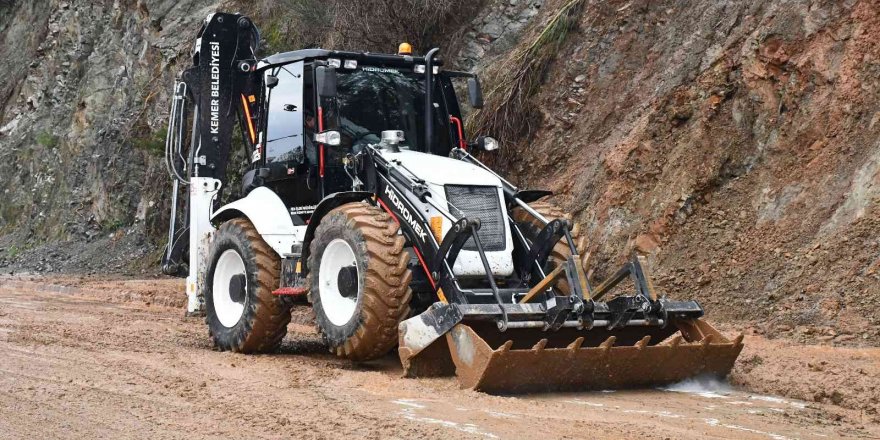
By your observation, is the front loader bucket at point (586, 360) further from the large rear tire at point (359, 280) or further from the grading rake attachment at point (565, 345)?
the large rear tire at point (359, 280)

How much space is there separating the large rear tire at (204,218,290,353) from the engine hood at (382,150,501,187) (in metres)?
1.55

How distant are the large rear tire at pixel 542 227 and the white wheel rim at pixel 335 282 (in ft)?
4.94

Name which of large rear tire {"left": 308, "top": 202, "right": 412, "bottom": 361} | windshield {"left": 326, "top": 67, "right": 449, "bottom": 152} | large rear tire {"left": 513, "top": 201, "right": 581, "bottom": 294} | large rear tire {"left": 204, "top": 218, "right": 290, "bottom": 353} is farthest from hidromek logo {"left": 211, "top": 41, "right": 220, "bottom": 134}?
large rear tire {"left": 513, "top": 201, "right": 581, "bottom": 294}

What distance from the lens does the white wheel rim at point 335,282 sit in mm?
8078

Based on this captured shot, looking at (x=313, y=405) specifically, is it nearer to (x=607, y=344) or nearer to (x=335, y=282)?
(x=335, y=282)

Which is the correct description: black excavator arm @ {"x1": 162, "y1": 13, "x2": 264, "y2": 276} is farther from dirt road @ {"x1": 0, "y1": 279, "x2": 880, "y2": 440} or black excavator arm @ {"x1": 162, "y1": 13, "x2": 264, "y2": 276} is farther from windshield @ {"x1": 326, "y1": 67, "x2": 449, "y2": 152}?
dirt road @ {"x1": 0, "y1": 279, "x2": 880, "y2": 440}

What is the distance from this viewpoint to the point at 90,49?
2728 centimetres

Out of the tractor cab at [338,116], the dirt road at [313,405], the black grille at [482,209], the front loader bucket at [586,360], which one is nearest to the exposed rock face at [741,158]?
the dirt road at [313,405]

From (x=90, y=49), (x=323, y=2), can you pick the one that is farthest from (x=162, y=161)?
(x=90, y=49)

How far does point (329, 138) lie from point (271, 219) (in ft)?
3.42

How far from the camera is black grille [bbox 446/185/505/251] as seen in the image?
8.11m

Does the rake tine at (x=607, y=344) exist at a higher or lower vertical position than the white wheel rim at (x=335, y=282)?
lower

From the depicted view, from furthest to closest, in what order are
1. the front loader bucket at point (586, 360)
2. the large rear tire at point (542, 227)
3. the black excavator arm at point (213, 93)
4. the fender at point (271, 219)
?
the black excavator arm at point (213, 93), the fender at point (271, 219), the large rear tire at point (542, 227), the front loader bucket at point (586, 360)

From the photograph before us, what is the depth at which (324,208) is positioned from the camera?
8.55 m
